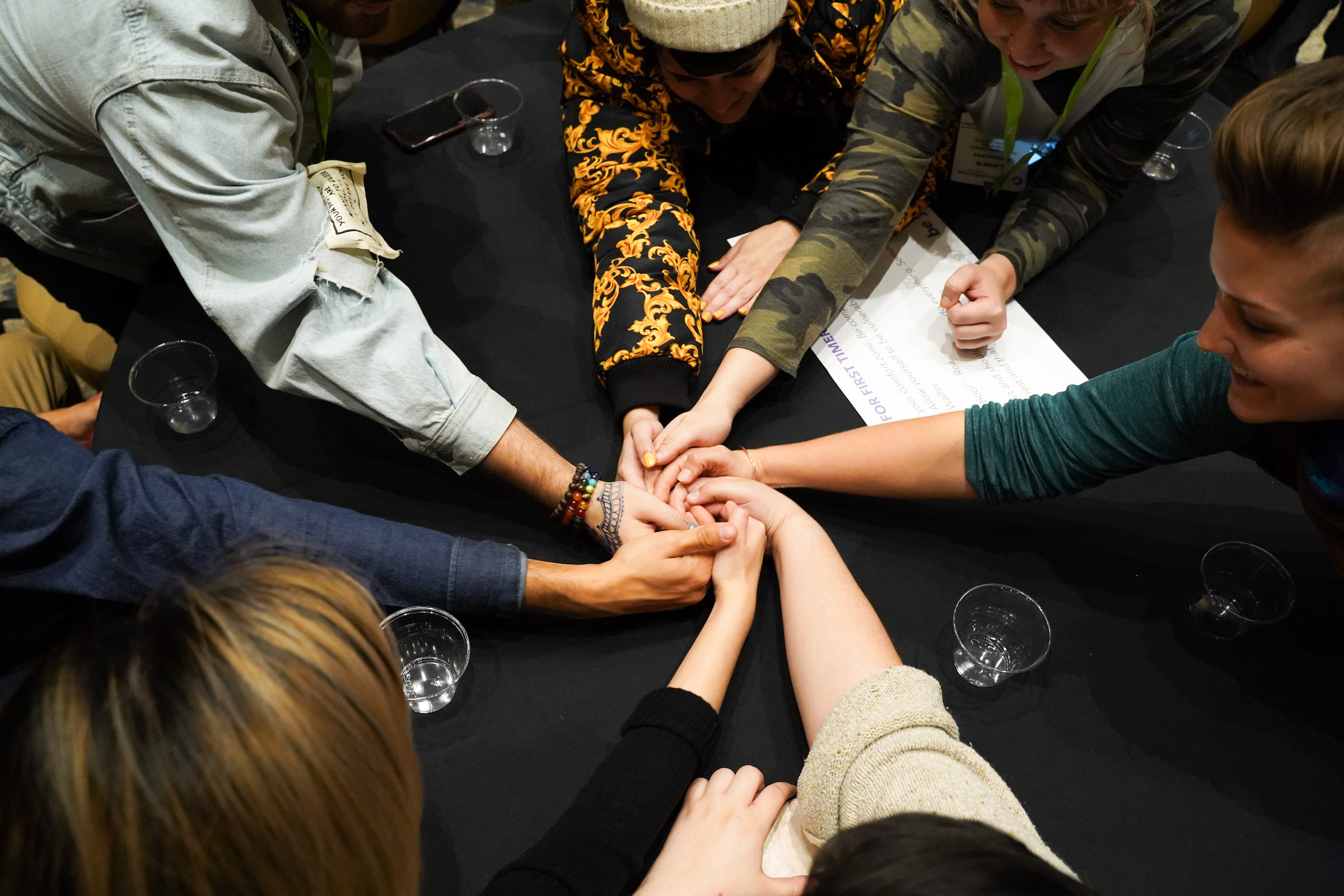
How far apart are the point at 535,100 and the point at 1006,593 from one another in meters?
1.31

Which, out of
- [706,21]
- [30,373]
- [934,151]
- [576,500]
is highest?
[706,21]

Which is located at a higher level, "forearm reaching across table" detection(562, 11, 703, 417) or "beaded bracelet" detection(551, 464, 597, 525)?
"forearm reaching across table" detection(562, 11, 703, 417)

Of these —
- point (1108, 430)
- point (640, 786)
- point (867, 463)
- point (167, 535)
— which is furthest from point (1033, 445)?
point (167, 535)

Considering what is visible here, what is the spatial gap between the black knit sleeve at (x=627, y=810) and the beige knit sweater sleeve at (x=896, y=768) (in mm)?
138

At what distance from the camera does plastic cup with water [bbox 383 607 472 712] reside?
1.16m

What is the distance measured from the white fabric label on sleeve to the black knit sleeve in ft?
2.39

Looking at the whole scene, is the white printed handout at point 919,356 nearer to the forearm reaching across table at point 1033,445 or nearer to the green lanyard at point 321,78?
the forearm reaching across table at point 1033,445

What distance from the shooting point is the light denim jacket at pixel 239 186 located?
3.82 feet

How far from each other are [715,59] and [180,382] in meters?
0.98

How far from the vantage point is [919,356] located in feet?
4.88

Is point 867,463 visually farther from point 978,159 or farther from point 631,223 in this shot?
point 978,159

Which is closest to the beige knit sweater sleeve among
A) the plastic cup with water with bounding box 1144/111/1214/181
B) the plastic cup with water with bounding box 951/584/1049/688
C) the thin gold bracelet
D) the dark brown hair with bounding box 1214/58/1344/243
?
the plastic cup with water with bounding box 951/584/1049/688

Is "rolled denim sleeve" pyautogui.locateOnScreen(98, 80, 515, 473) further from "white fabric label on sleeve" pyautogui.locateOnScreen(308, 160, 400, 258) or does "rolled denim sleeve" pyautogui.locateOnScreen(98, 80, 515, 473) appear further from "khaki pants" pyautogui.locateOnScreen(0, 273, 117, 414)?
"khaki pants" pyautogui.locateOnScreen(0, 273, 117, 414)

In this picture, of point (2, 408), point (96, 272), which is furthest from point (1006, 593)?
point (96, 272)
